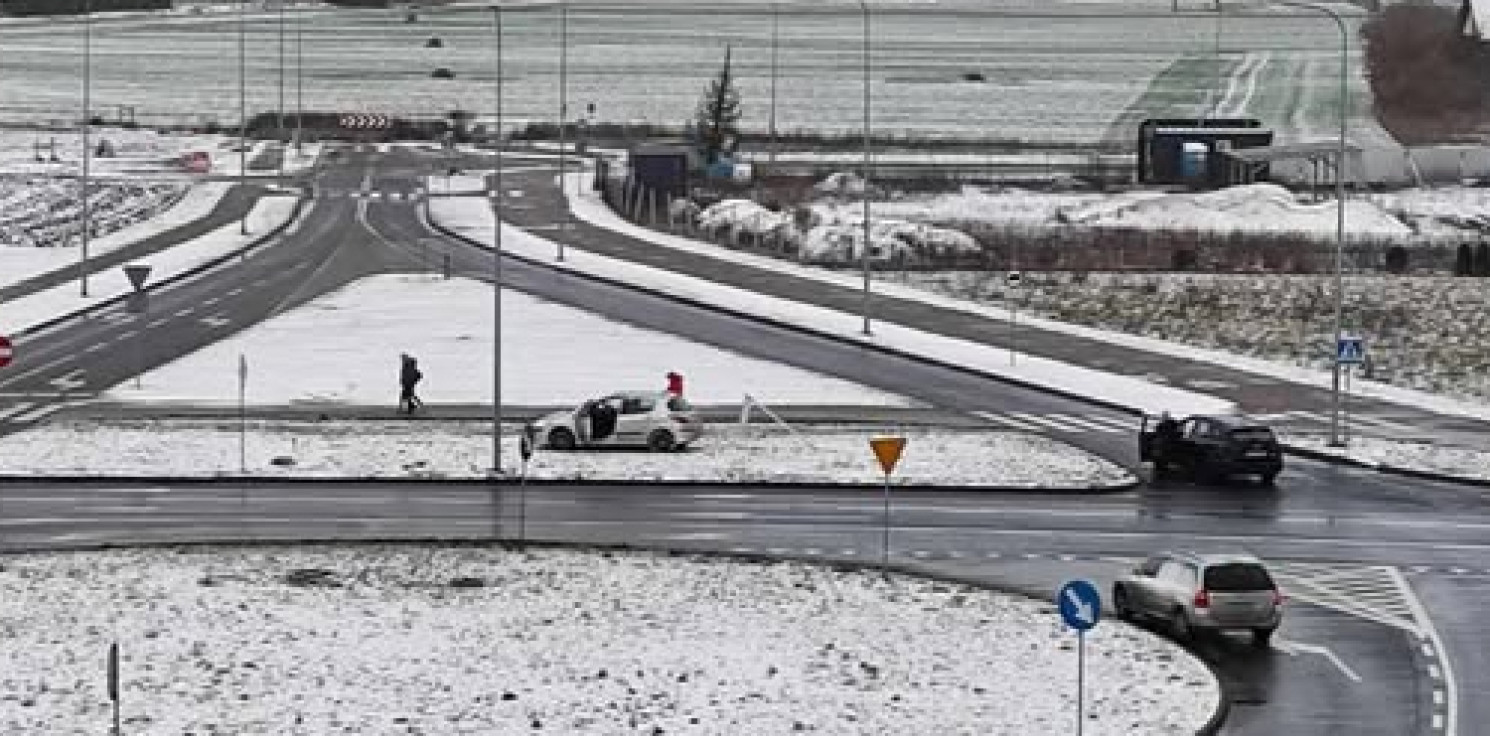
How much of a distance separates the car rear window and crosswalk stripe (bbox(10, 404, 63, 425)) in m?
26.1

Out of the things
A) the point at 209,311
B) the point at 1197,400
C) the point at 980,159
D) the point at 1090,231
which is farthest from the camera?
the point at 980,159

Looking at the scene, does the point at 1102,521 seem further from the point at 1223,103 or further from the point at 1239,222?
the point at 1223,103

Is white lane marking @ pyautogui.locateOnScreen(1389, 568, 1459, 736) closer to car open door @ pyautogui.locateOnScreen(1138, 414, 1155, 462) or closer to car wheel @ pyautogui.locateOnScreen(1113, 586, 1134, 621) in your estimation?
car wheel @ pyautogui.locateOnScreen(1113, 586, 1134, 621)

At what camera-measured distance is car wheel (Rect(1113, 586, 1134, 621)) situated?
102ft

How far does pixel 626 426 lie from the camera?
45531mm

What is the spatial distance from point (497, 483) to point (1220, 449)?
12.2 metres

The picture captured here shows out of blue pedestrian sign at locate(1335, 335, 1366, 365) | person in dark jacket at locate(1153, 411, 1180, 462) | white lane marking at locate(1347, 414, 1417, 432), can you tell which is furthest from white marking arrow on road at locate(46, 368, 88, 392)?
white lane marking at locate(1347, 414, 1417, 432)

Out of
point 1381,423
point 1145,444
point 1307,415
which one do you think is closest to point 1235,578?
point 1145,444

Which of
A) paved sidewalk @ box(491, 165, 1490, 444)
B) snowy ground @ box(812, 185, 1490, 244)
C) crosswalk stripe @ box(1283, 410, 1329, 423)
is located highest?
snowy ground @ box(812, 185, 1490, 244)

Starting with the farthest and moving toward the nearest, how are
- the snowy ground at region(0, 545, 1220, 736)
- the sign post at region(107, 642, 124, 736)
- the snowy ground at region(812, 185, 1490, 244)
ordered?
the snowy ground at region(812, 185, 1490, 244) → the snowy ground at region(0, 545, 1220, 736) → the sign post at region(107, 642, 124, 736)

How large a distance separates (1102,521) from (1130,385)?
1653 cm

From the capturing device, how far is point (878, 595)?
104 feet

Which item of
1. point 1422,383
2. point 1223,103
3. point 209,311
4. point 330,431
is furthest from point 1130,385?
point 1223,103

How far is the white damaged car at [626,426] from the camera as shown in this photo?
45.4m
